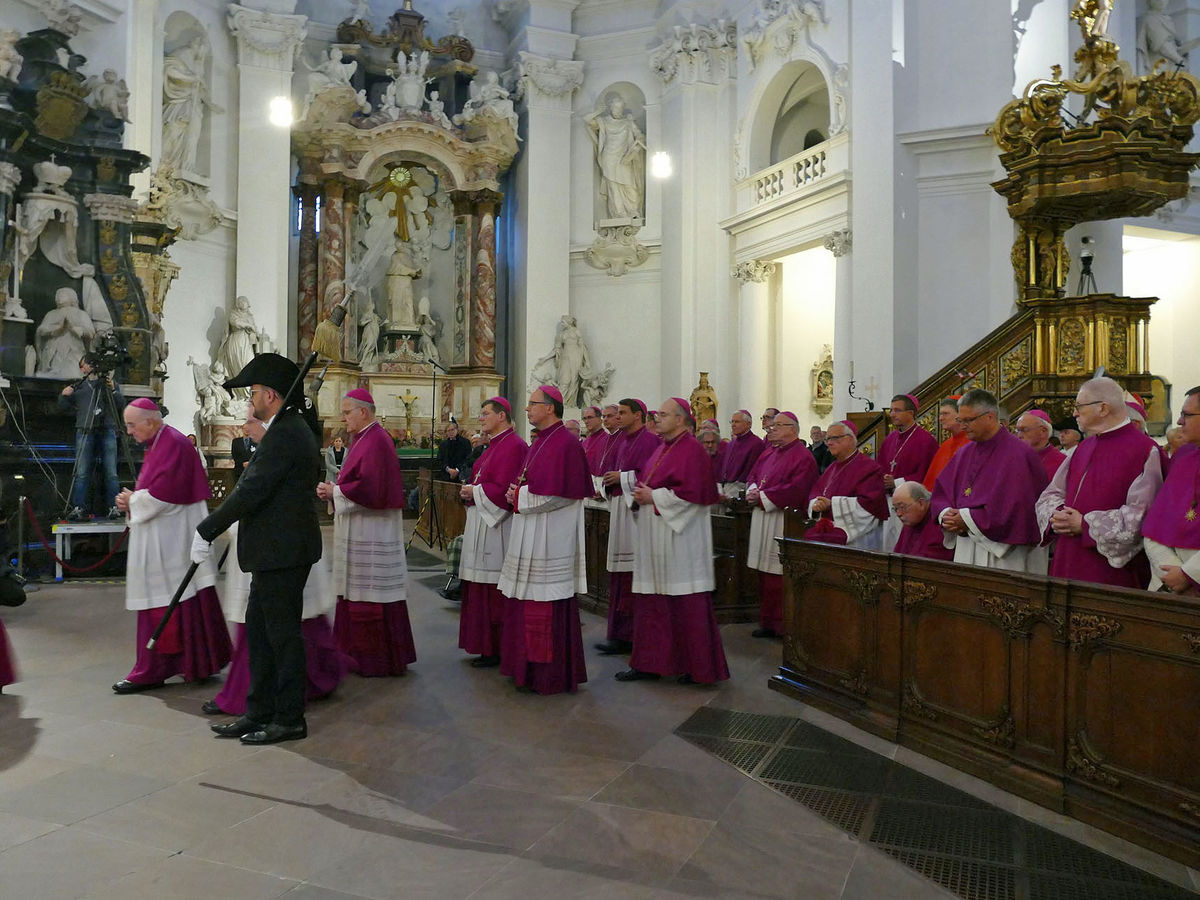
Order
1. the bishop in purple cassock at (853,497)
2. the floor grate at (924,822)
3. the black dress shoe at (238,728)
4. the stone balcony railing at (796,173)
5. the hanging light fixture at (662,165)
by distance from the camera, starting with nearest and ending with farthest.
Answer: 1. the floor grate at (924,822)
2. the black dress shoe at (238,728)
3. the bishop in purple cassock at (853,497)
4. the stone balcony railing at (796,173)
5. the hanging light fixture at (662,165)

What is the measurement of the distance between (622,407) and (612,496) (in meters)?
0.86

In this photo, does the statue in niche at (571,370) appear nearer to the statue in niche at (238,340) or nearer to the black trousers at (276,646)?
the statue in niche at (238,340)

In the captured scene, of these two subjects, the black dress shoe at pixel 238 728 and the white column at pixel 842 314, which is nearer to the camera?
the black dress shoe at pixel 238 728

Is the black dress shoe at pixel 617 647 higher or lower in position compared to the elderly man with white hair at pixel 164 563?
lower

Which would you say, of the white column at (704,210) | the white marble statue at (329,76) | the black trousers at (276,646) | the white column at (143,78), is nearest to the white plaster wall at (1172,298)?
the white column at (704,210)

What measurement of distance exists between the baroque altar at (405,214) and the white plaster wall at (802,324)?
6332 millimetres

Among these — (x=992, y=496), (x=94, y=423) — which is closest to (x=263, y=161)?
(x=94, y=423)

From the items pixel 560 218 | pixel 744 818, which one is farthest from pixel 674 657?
pixel 560 218

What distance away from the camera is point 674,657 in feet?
20.4

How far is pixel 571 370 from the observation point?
2005 centimetres

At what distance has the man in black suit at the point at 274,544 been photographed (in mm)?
4755

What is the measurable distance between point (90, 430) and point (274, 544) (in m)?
6.83

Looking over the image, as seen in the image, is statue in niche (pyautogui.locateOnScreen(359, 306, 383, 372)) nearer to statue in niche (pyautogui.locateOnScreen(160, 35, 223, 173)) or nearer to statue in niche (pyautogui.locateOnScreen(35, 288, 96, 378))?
statue in niche (pyautogui.locateOnScreen(160, 35, 223, 173))

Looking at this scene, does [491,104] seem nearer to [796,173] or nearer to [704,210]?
[704,210]
